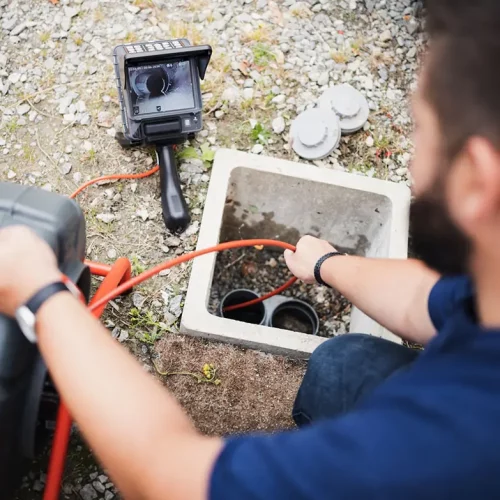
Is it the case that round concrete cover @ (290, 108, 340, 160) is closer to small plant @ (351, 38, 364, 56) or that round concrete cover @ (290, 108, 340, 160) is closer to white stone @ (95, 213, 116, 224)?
small plant @ (351, 38, 364, 56)

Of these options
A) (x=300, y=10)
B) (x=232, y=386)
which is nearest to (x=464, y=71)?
(x=232, y=386)

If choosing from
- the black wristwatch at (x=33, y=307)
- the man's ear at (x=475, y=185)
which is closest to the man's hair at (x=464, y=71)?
the man's ear at (x=475, y=185)

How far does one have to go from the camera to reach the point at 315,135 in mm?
1669

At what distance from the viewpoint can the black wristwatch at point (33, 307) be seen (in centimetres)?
84

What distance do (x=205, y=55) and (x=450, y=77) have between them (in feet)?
3.04

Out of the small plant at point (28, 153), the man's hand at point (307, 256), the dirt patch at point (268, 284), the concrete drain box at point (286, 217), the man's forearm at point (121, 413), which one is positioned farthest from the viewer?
the dirt patch at point (268, 284)

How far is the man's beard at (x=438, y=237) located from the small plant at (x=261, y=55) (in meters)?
1.13

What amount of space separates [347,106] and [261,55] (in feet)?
1.12

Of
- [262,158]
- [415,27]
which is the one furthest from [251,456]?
[415,27]

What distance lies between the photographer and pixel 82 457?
52.1 inches

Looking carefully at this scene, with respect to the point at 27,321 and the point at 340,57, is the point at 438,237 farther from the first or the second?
the point at 340,57

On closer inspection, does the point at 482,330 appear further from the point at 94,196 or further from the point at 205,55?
the point at 94,196

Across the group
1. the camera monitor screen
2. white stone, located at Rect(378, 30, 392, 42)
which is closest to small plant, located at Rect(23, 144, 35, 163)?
the camera monitor screen

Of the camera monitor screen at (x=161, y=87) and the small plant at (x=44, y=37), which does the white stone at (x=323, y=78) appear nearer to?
the camera monitor screen at (x=161, y=87)
